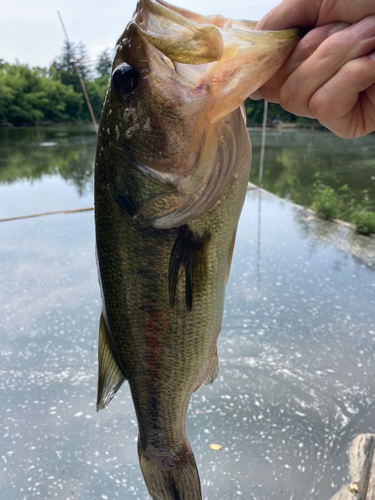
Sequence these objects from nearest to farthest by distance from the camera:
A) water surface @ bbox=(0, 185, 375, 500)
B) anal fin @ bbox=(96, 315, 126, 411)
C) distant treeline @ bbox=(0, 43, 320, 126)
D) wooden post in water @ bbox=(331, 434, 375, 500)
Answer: anal fin @ bbox=(96, 315, 126, 411) < wooden post in water @ bbox=(331, 434, 375, 500) < water surface @ bbox=(0, 185, 375, 500) < distant treeline @ bbox=(0, 43, 320, 126)

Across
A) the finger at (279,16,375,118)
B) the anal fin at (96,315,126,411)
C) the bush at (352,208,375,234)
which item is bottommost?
the bush at (352,208,375,234)

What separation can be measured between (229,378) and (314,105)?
2.50 metres

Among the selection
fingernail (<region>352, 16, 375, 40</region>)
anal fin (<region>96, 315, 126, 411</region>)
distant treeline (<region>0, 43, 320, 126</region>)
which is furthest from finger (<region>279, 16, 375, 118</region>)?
distant treeline (<region>0, 43, 320, 126</region>)

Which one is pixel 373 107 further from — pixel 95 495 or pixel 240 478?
pixel 95 495

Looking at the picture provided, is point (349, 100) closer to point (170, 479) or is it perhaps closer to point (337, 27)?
point (337, 27)

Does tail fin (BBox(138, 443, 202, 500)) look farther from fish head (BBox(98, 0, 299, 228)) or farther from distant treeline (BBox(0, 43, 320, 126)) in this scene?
distant treeline (BBox(0, 43, 320, 126))

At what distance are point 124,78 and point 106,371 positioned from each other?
88cm

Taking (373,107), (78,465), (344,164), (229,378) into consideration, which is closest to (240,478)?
(229,378)

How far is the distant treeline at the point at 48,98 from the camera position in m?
43.3

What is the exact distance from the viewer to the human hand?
32.5 inches

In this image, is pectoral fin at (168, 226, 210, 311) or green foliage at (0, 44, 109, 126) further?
green foliage at (0, 44, 109, 126)

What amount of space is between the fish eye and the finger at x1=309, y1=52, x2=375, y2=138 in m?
0.42

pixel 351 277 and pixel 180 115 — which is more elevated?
pixel 180 115

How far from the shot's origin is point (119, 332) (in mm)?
1209
